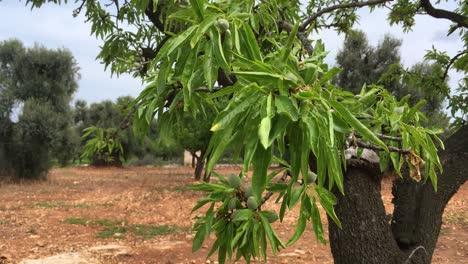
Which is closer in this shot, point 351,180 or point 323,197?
point 323,197

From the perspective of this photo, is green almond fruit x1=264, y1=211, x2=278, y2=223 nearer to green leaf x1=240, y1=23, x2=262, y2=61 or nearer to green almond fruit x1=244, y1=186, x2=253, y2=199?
green almond fruit x1=244, y1=186, x2=253, y2=199

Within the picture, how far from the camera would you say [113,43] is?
3.34 meters

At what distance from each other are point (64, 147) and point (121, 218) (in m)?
11.1

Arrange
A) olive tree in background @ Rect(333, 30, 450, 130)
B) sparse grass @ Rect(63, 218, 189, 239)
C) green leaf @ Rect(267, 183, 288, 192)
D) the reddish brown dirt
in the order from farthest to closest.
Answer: olive tree in background @ Rect(333, 30, 450, 130) < sparse grass @ Rect(63, 218, 189, 239) < the reddish brown dirt < green leaf @ Rect(267, 183, 288, 192)

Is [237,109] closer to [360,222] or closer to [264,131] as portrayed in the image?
[264,131]

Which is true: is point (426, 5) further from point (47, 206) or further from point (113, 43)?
point (47, 206)

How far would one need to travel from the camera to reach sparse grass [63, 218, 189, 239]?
7982 millimetres

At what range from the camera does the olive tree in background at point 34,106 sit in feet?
59.0

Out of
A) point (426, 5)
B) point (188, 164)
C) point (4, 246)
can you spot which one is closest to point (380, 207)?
point (426, 5)

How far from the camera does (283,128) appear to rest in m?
0.97

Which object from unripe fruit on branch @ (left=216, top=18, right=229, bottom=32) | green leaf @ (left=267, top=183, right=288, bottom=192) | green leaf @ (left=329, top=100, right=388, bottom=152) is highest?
unripe fruit on branch @ (left=216, top=18, right=229, bottom=32)

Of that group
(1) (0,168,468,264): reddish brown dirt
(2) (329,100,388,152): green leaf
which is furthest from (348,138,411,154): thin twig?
(1) (0,168,468,264): reddish brown dirt

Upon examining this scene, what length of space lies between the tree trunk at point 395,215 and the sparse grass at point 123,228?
5.66 m

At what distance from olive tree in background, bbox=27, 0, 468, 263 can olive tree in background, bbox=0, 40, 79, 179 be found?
1603 centimetres
